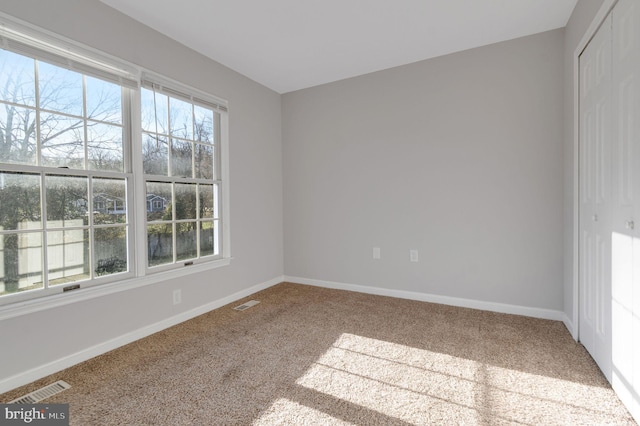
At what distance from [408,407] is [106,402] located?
1726mm

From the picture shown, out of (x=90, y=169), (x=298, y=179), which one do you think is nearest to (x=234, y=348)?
(x=90, y=169)

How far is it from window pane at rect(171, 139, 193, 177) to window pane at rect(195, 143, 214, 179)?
84mm

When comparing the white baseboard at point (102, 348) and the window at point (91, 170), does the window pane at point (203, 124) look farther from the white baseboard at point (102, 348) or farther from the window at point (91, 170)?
the white baseboard at point (102, 348)

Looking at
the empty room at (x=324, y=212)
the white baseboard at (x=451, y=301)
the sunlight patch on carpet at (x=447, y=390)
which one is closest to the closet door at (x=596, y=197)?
the empty room at (x=324, y=212)

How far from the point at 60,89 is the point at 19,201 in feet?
2.76

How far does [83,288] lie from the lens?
7.45 ft

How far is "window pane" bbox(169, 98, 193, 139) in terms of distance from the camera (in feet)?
9.77

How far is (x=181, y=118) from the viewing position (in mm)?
3062

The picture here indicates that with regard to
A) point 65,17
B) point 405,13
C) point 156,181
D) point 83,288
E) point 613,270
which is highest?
point 405,13

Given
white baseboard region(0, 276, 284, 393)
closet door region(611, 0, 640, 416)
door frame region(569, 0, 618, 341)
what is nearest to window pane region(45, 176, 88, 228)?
white baseboard region(0, 276, 284, 393)

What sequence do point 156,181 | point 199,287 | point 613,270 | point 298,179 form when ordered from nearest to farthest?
point 613,270 < point 156,181 < point 199,287 < point 298,179

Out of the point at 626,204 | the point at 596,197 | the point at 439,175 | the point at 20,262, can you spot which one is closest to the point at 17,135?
the point at 20,262

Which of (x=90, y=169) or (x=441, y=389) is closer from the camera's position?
(x=441, y=389)

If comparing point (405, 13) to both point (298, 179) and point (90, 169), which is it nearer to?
point (298, 179)
